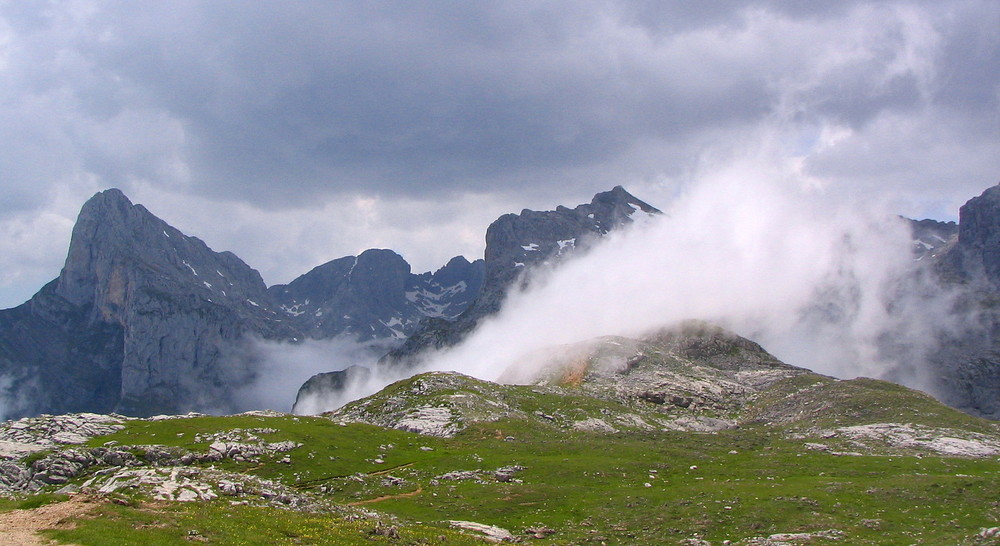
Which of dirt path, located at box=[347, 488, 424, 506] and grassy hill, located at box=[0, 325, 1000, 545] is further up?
grassy hill, located at box=[0, 325, 1000, 545]

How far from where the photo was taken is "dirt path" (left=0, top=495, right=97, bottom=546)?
33.5 meters

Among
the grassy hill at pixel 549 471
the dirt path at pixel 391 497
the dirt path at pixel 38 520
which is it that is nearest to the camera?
the dirt path at pixel 38 520

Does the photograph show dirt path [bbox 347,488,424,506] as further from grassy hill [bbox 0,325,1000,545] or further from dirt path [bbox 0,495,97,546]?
dirt path [bbox 0,495,97,546]

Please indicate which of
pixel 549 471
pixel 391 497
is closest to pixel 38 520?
pixel 391 497

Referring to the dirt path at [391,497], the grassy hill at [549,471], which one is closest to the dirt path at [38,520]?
the grassy hill at [549,471]

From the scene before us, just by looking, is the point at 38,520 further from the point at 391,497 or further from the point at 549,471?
the point at 549,471

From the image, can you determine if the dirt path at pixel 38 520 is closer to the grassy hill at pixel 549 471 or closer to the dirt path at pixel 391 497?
the grassy hill at pixel 549 471

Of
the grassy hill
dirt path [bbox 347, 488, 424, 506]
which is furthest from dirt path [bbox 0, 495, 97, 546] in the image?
dirt path [bbox 347, 488, 424, 506]

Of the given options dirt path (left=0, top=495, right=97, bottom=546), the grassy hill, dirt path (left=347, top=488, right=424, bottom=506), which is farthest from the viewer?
dirt path (left=347, top=488, right=424, bottom=506)

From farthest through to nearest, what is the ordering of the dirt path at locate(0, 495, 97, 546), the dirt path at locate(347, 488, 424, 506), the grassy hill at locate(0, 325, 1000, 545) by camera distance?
the dirt path at locate(347, 488, 424, 506) < the grassy hill at locate(0, 325, 1000, 545) < the dirt path at locate(0, 495, 97, 546)

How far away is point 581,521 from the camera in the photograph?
58188 millimetres

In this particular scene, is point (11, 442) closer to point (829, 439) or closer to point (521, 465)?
point (521, 465)

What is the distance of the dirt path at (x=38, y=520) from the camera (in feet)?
110

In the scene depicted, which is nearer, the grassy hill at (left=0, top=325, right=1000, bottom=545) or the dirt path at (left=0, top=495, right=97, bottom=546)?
the dirt path at (left=0, top=495, right=97, bottom=546)
